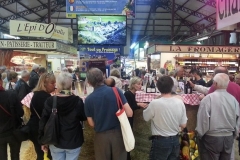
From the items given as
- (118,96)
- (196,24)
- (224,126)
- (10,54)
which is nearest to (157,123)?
(118,96)

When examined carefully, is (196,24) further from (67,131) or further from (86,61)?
(67,131)

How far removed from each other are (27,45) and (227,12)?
7.65 m

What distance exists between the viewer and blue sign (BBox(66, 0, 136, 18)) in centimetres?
1049

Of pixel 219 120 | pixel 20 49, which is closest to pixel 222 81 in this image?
pixel 219 120

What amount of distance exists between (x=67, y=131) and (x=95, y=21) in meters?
7.48

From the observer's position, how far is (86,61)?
27.5 feet

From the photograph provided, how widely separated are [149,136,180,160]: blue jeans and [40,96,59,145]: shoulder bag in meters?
1.04

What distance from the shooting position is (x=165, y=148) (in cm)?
271

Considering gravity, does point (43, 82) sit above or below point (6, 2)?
below

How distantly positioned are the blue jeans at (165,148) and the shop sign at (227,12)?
145 centimetres

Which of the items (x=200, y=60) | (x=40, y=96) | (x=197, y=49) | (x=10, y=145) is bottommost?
(x=10, y=145)

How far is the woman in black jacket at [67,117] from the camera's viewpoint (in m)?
2.60

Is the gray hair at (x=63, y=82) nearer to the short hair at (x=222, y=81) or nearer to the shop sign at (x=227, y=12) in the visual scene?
the short hair at (x=222, y=81)

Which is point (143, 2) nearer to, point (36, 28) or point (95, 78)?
point (36, 28)
